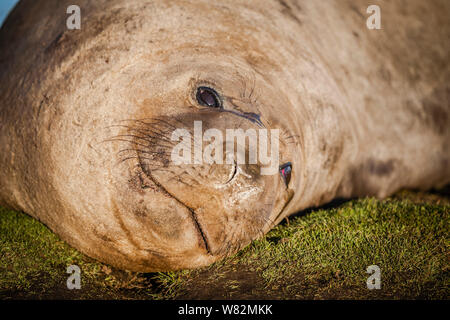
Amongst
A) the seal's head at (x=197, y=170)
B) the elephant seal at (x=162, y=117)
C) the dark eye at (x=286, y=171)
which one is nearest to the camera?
the seal's head at (x=197, y=170)

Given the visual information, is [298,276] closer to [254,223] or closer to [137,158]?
[254,223]

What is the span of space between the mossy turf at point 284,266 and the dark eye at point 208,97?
96 cm

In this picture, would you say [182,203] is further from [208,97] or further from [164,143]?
[208,97]

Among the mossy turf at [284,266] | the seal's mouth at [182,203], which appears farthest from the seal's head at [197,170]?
the mossy turf at [284,266]

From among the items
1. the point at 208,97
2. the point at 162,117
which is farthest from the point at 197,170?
the point at 208,97

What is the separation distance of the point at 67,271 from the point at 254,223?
1.23 metres

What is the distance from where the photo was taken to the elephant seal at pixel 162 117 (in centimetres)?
208

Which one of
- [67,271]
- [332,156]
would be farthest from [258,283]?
[332,156]

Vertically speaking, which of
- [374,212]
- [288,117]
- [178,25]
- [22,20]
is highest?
[22,20]

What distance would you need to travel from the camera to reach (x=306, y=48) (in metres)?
3.30

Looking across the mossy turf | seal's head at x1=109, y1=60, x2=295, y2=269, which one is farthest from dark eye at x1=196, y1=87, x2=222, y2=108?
the mossy turf

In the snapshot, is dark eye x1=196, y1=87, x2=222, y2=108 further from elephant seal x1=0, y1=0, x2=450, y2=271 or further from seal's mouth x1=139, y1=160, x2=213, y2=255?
seal's mouth x1=139, y1=160, x2=213, y2=255

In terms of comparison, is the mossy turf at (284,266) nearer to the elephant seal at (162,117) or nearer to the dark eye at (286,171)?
the elephant seal at (162,117)

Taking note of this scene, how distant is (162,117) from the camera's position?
2.16 metres
